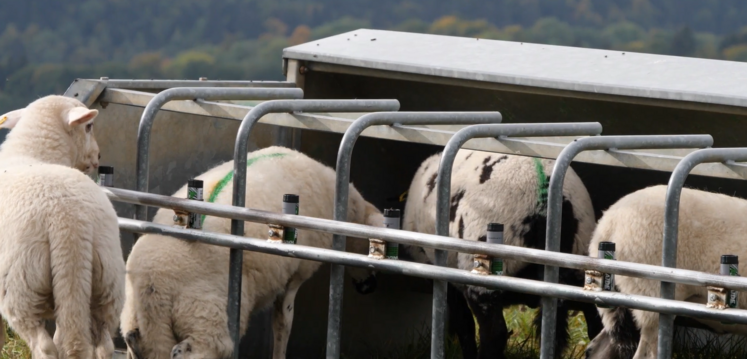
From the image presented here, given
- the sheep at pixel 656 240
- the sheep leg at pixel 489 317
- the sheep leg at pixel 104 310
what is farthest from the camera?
the sheep leg at pixel 489 317

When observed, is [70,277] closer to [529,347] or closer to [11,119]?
[11,119]

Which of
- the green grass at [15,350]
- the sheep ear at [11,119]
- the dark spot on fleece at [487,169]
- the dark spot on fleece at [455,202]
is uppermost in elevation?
the sheep ear at [11,119]

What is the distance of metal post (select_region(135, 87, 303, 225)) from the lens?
4484mm

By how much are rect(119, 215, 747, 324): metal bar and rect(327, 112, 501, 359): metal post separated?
111mm

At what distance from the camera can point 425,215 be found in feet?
18.6

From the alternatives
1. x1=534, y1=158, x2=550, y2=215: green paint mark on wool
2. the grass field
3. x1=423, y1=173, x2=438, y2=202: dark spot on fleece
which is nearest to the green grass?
the grass field

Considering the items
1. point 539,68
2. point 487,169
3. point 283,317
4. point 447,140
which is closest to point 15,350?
point 283,317

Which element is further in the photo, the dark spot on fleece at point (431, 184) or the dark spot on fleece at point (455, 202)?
the dark spot on fleece at point (431, 184)

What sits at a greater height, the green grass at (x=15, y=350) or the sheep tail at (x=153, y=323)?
the sheep tail at (x=153, y=323)

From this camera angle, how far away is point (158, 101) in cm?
450

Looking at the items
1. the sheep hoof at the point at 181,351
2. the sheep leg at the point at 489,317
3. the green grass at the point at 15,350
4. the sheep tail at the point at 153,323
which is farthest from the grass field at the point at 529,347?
the sheep hoof at the point at 181,351

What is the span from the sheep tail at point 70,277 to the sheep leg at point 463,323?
233 centimetres

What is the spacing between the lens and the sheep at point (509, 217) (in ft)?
16.6

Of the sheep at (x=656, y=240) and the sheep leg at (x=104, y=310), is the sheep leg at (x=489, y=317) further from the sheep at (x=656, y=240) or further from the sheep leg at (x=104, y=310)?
the sheep leg at (x=104, y=310)
